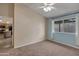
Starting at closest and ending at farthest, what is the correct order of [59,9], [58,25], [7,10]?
[7,10]
[59,9]
[58,25]

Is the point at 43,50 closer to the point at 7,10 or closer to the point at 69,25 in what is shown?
the point at 69,25

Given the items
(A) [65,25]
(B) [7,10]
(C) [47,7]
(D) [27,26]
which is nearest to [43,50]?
(D) [27,26]

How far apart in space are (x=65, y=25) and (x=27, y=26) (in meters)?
0.84

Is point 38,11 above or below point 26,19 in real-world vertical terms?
above

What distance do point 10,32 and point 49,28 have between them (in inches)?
33.4

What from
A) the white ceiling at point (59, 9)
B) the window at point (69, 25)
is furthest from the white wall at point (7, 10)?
the window at point (69, 25)

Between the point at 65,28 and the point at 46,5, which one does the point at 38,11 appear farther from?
the point at 65,28

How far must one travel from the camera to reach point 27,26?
2.39 meters

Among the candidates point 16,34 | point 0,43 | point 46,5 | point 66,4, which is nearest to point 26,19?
point 16,34

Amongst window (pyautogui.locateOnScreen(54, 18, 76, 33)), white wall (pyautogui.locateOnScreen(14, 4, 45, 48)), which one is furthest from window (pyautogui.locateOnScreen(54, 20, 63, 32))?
white wall (pyautogui.locateOnScreen(14, 4, 45, 48))

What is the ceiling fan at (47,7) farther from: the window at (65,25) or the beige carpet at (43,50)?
the beige carpet at (43,50)

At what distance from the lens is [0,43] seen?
2.26m

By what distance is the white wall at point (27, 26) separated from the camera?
90.6 inches

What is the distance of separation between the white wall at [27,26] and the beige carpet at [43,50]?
0.39 ft
